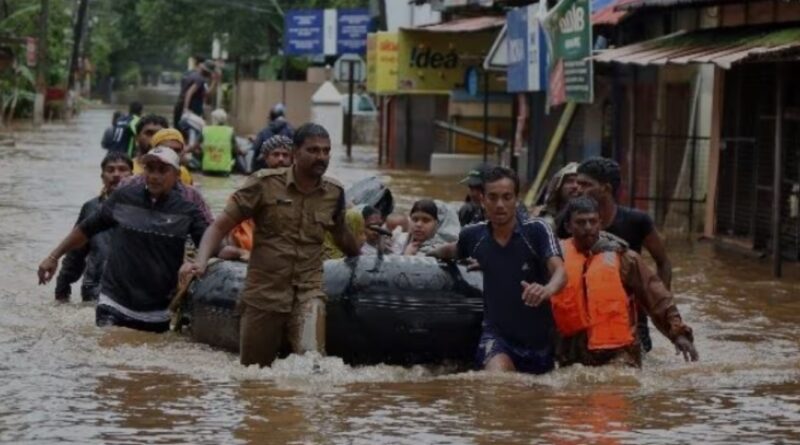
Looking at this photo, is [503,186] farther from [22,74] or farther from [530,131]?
[22,74]

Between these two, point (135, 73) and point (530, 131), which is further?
point (135, 73)

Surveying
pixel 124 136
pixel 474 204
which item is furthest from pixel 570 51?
pixel 474 204

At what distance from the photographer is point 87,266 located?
562 inches

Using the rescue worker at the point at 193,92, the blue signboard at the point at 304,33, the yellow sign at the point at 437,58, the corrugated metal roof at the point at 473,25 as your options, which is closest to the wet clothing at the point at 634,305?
the rescue worker at the point at 193,92

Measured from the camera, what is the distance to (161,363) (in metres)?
11.3

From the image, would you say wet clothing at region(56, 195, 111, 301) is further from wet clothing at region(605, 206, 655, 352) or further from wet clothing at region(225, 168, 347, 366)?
wet clothing at region(605, 206, 655, 352)

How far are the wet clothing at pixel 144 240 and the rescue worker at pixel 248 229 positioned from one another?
0.24 meters

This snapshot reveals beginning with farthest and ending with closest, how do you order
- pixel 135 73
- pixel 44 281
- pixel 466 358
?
1. pixel 135 73
2. pixel 44 281
3. pixel 466 358

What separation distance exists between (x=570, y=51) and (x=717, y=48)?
16.8 ft

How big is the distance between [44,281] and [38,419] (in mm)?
2573

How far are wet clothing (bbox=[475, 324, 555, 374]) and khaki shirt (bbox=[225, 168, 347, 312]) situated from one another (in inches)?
37.4

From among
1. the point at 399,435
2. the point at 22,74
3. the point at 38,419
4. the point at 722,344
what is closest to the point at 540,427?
the point at 399,435

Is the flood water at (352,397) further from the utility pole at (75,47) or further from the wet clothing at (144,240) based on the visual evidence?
the utility pole at (75,47)

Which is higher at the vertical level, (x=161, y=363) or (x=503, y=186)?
(x=503, y=186)
